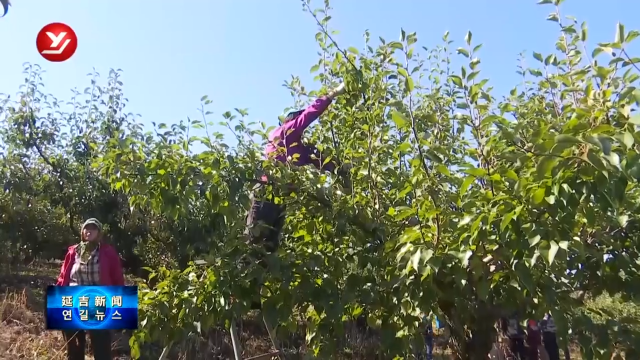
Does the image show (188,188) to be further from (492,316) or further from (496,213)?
(492,316)

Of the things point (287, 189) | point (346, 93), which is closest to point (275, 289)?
point (287, 189)

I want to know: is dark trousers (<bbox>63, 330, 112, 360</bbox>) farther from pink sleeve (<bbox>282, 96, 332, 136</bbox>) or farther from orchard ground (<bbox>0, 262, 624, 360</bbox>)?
pink sleeve (<bbox>282, 96, 332, 136</bbox>)

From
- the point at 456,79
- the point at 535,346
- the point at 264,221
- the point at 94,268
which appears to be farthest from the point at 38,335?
the point at 456,79

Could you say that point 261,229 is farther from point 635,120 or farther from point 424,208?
point 635,120

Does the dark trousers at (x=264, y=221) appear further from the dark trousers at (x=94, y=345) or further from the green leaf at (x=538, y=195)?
the dark trousers at (x=94, y=345)

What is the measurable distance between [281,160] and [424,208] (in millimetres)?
718

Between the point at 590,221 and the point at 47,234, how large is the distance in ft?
21.8

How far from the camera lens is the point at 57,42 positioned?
3.54 meters

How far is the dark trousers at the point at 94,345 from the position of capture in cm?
406

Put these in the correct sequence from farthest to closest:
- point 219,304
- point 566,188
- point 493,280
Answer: point 219,304 < point 493,280 < point 566,188

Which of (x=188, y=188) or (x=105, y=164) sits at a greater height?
(x=105, y=164)

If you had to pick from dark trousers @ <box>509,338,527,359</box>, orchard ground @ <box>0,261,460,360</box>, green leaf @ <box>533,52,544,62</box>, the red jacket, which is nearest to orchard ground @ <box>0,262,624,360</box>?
orchard ground @ <box>0,261,460,360</box>

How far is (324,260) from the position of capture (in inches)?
85.8

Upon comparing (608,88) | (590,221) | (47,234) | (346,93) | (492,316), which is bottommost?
(492,316)
